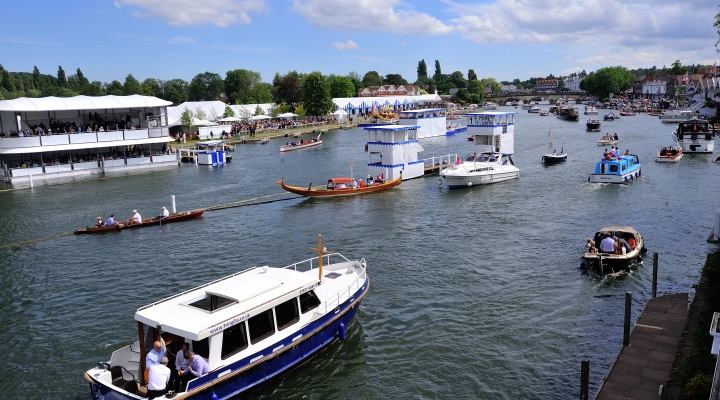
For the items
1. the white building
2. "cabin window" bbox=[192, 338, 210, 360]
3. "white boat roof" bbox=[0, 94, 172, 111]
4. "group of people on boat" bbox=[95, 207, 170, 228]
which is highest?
"white boat roof" bbox=[0, 94, 172, 111]

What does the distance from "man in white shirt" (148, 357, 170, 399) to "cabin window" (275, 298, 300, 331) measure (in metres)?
3.76

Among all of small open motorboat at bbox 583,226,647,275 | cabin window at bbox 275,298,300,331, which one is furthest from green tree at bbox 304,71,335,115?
cabin window at bbox 275,298,300,331

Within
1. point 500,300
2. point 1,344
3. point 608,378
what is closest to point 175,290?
point 1,344

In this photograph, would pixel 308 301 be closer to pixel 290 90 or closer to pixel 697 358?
pixel 697 358

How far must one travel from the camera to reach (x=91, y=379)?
13.7m

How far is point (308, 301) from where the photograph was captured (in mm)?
17281

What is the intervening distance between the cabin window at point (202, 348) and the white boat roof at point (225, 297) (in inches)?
18.6

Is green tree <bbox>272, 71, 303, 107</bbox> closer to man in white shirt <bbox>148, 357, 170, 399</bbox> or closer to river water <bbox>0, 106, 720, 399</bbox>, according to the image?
river water <bbox>0, 106, 720, 399</bbox>

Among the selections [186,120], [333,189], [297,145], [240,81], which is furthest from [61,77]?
[333,189]

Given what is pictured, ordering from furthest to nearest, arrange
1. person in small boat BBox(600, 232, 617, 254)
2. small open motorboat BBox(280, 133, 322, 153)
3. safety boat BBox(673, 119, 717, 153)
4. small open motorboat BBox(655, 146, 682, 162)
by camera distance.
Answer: small open motorboat BBox(280, 133, 322, 153) < safety boat BBox(673, 119, 717, 153) < small open motorboat BBox(655, 146, 682, 162) < person in small boat BBox(600, 232, 617, 254)

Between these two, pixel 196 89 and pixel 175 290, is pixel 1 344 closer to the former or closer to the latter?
pixel 175 290

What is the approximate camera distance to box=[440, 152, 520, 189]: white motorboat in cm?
4631

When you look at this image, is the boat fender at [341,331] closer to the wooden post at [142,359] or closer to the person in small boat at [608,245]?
the wooden post at [142,359]

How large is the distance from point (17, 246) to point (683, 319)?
34.6 metres
